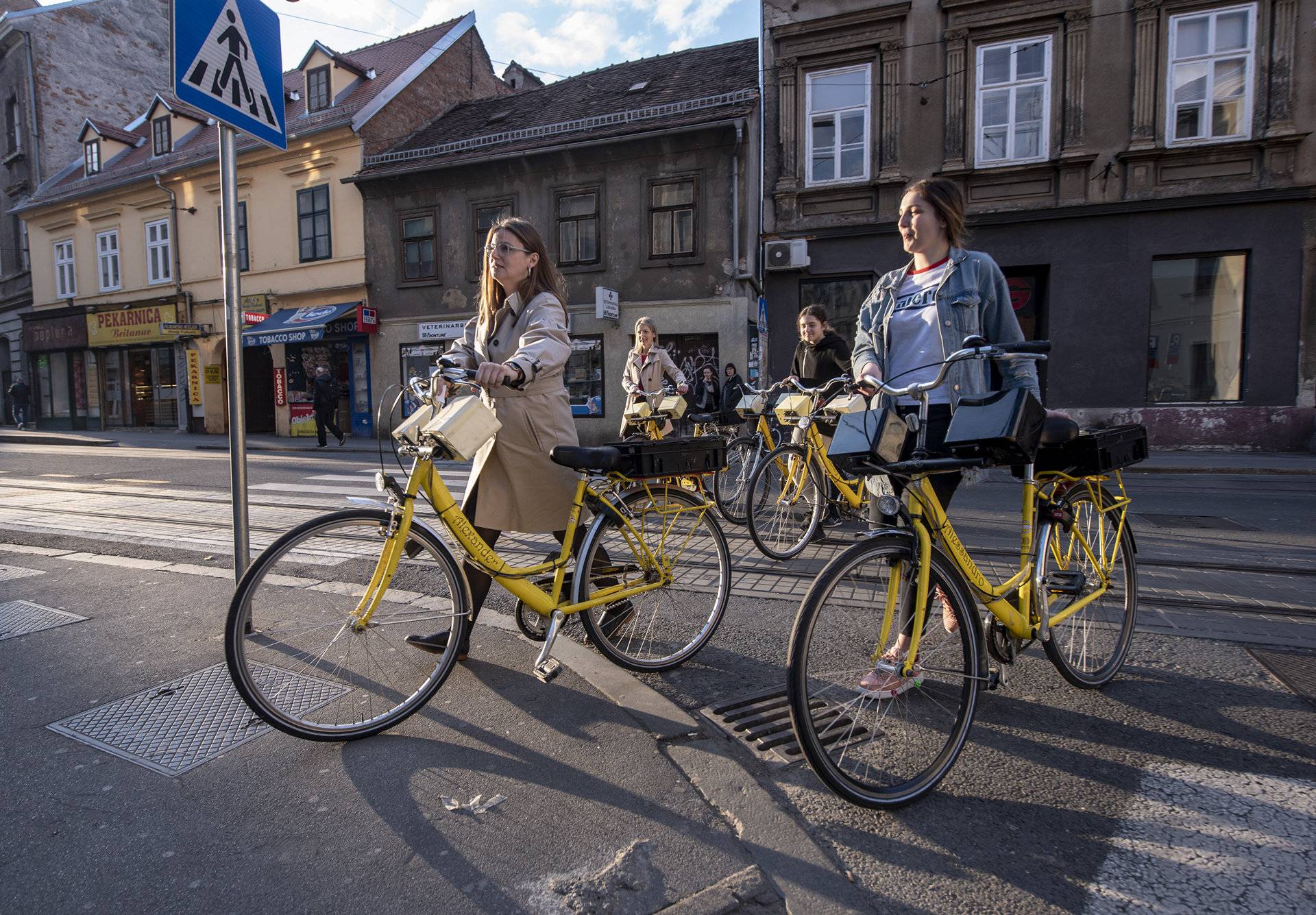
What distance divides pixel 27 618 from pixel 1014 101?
1628 centimetres

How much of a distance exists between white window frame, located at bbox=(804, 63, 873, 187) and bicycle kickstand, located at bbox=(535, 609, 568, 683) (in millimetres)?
14168

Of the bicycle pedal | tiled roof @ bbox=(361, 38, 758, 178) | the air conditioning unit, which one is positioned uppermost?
tiled roof @ bbox=(361, 38, 758, 178)

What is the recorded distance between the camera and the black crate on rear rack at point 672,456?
3.00 meters

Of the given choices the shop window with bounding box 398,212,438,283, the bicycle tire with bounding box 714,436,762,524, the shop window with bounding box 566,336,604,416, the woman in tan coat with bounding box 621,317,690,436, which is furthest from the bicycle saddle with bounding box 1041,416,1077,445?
the shop window with bounding box 398,212,438,283

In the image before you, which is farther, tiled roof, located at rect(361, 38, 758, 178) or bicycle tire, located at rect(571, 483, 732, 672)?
tiled roof, located at rect(361, 38, 758, 178)

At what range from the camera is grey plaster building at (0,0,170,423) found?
27.5m

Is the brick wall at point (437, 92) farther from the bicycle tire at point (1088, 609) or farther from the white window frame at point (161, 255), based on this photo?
the bicycle tire at point (1088, 609)

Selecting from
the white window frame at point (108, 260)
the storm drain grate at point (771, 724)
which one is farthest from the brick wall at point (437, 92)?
A: the storm drain grate at point (771, 724)

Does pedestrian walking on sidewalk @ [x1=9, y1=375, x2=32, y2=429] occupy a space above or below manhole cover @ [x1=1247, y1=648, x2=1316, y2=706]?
above

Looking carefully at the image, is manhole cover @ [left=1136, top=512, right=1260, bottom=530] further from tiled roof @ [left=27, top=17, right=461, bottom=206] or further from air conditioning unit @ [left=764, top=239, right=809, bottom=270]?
tiled roof @ [left=27, top=17, right=461, bottom=206]

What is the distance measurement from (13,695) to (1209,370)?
55.1 feet

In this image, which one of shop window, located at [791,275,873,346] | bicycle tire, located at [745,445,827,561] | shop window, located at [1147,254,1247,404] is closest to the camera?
Answer: bicycle tire, located at [745,445,827,561]

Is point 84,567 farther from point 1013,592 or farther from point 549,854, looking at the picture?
point 1013,592

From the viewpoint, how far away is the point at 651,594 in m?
3.38
